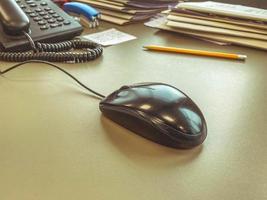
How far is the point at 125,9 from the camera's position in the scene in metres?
1.08

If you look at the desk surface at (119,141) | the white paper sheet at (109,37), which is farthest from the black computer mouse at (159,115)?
the white paper sheet at (109,37)

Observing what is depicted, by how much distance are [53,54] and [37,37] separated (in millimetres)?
69

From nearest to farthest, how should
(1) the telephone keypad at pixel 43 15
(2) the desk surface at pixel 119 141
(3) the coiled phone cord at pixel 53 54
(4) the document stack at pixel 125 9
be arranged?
(2) the desk surface at pixel 119 141
(3) the coiled phone cord at pixel 53 54
(1) the telephone keypad at pixel 43 15
(4) the document stack at pixel 125 9

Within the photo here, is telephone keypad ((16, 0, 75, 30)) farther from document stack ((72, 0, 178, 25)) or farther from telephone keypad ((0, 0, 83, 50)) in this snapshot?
document stack ((72, 0, 178, 25))

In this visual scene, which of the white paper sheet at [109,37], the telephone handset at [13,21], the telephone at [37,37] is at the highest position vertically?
the telephone handset at [13,21]

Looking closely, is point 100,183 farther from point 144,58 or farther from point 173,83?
point 144,58

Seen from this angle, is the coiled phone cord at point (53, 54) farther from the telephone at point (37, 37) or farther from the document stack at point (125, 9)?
the document stack at point (125, 9)

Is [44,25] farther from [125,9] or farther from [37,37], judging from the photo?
[125,9]

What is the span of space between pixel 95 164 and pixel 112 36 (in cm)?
52

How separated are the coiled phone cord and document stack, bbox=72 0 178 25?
0.75 feet

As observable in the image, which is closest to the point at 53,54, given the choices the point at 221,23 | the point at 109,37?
the point at 109,37

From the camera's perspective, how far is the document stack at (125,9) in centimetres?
107

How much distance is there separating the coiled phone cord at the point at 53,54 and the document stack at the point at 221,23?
0.78 ft

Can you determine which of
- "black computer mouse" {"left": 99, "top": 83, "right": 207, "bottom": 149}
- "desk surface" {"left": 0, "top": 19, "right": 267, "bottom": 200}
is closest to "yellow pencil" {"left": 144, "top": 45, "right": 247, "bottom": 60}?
"desk surface" {"left": 0, "top": 19, "right": 267, "bottom": 200}
